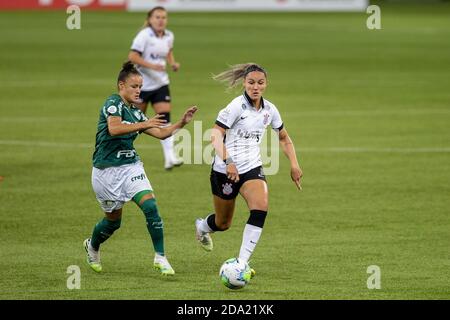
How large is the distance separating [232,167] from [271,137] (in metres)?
11.4

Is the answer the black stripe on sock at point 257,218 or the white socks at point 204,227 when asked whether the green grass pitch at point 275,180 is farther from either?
the black stripe on sock at point 257,218

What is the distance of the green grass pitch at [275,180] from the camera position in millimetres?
11500

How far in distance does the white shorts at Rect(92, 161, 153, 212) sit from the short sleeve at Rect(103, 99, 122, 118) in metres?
0.59

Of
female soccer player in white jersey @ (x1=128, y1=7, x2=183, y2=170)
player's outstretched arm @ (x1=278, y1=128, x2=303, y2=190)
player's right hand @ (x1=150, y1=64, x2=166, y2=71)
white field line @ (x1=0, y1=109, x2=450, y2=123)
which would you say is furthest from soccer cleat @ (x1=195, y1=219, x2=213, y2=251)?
white field line @ (x1=0, y1=109, x2=450, y2=123)

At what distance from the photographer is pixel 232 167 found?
11.1 metres

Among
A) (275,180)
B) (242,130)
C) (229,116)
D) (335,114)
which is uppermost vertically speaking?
(229,116)

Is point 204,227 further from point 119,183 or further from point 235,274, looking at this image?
point 235,274

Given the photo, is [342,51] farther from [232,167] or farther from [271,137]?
[232,167]

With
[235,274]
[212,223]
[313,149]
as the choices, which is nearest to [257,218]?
[235,274]

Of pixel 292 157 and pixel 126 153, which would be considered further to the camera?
pixel 292 157

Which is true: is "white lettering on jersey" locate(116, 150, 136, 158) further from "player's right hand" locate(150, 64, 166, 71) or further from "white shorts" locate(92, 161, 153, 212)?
"player's right hand" locate(150, 64, 166, 71)

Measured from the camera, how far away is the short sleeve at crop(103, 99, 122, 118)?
37.2ft

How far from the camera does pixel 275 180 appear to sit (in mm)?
17906

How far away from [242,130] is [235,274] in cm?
167
